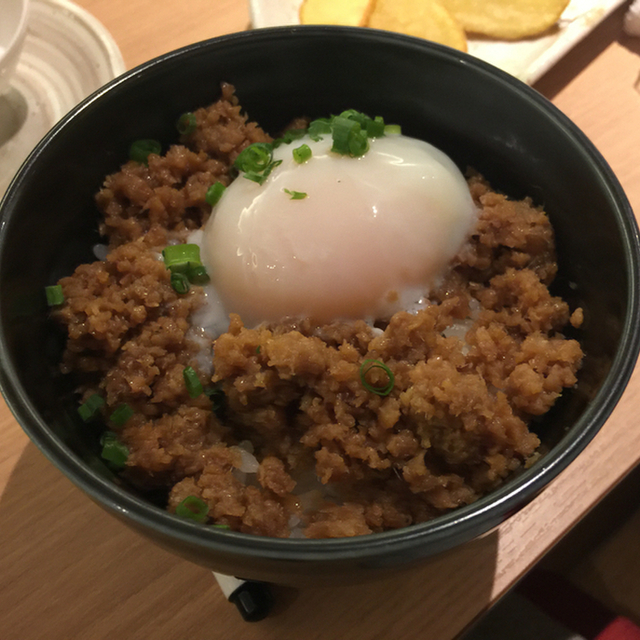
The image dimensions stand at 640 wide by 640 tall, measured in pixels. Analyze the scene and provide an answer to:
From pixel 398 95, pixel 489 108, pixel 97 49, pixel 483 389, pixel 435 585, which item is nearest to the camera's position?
pixel 483 389

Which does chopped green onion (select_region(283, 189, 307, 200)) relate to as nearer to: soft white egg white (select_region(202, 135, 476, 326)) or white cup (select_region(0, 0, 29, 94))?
soft white egg white (select_region(202, 135, 476, 326))

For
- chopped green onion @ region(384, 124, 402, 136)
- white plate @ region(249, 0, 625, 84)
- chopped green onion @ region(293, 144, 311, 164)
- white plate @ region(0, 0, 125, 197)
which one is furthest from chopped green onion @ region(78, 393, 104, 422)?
white plate @ region(249, 0, 625, 84)

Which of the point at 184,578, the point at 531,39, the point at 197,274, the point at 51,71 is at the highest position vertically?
the point at 531,39

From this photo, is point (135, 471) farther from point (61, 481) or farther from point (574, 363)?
point (574, 363)

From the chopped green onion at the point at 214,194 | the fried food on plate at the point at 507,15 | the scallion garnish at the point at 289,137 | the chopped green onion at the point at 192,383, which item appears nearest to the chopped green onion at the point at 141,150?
the chopped green onion at the point at 214,194

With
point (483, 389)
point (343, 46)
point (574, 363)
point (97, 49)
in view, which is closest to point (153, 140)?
point (343, 46)

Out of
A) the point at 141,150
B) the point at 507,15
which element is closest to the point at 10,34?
the point at 141,150

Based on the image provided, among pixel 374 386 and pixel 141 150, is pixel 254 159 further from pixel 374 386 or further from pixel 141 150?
pixel 374 386
